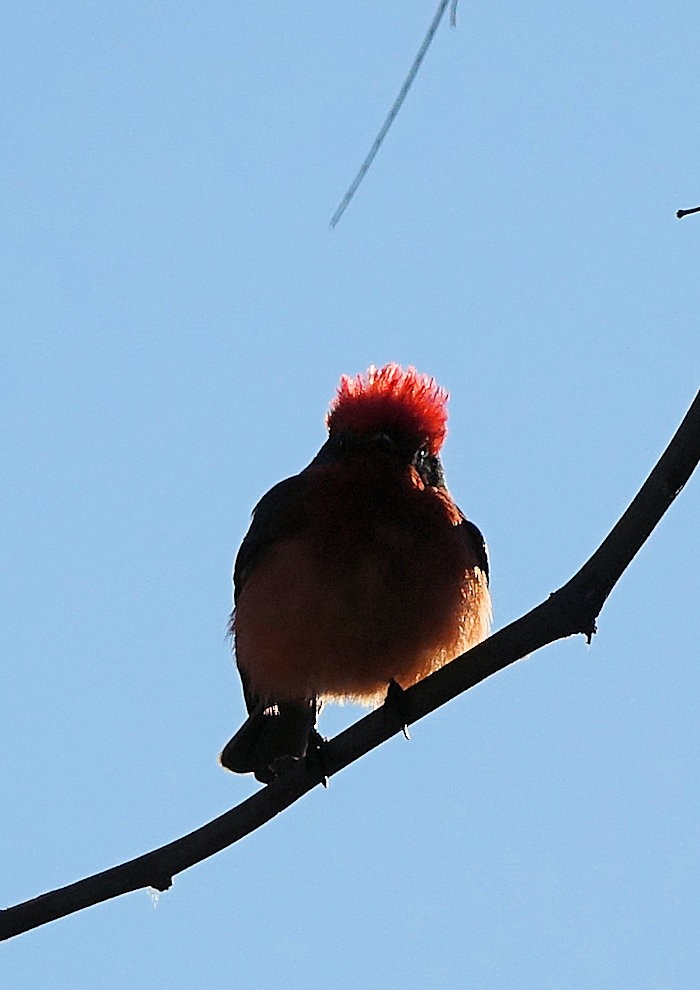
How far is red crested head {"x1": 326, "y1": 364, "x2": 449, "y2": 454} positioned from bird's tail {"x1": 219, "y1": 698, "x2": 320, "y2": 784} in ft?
3.70

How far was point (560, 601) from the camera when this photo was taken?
3461 mm

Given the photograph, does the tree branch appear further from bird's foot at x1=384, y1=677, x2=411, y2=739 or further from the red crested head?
the red crested head

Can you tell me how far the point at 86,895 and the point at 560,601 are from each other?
4.36 ft

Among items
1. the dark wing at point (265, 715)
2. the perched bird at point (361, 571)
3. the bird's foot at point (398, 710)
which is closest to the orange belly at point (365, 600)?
the perched bird at point (361, 571)

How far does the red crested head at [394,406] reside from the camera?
6008 millimetres

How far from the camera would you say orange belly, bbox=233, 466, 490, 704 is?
17.5 ft

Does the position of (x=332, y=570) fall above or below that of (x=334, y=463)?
below

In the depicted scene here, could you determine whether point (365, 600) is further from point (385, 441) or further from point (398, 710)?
point (398, 710)

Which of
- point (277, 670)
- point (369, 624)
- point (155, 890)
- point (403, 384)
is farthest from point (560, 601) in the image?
point (403, 384)

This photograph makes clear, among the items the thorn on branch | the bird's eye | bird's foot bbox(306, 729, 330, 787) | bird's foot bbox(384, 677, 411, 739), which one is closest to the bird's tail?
the bird's eye

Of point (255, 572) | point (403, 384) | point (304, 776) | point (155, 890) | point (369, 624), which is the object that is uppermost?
point (403, 384)

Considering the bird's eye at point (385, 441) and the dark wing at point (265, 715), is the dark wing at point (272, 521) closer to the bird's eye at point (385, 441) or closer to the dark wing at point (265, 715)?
the dark wing at point (265, 715)

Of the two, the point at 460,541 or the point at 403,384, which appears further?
the point at 403,384

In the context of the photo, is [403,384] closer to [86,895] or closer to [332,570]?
[332,570]
